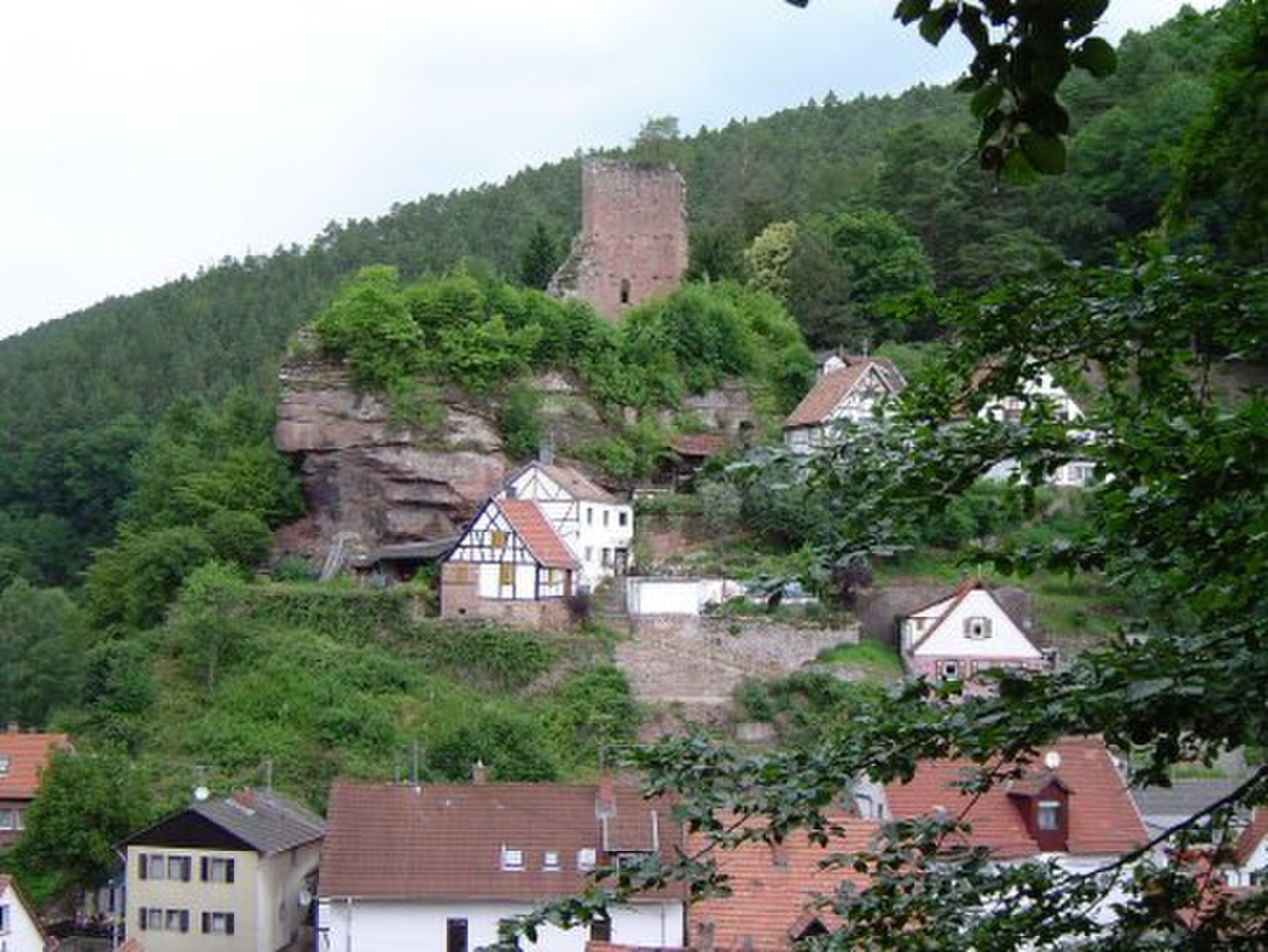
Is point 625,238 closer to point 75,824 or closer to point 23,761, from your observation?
point 23,761

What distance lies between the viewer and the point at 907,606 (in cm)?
3691

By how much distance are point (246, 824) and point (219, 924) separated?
5.09 ft

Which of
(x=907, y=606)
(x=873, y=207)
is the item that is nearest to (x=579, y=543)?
(x=907, y=606)

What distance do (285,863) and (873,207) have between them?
3197 centimetres

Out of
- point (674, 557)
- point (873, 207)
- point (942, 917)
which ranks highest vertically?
point (873, 207)

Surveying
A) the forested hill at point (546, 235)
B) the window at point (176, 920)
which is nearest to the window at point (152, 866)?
the window at point (176, 920)

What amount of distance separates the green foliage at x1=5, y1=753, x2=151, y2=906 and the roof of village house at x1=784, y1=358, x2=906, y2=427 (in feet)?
56.3

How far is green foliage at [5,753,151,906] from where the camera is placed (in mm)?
29125

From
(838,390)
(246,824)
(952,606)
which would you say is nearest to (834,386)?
(838,390)

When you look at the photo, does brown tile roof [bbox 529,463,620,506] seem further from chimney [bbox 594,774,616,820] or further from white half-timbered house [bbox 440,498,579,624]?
chimney [bbox 594,774,616,820]

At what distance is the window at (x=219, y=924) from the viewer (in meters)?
28.0

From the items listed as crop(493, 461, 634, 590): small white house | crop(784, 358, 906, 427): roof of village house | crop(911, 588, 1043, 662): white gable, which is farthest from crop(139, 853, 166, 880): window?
crop(784, 358, 906, 427): roof of village house

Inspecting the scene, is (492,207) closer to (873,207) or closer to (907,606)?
(873,207)

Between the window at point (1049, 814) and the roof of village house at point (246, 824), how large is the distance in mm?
11461
